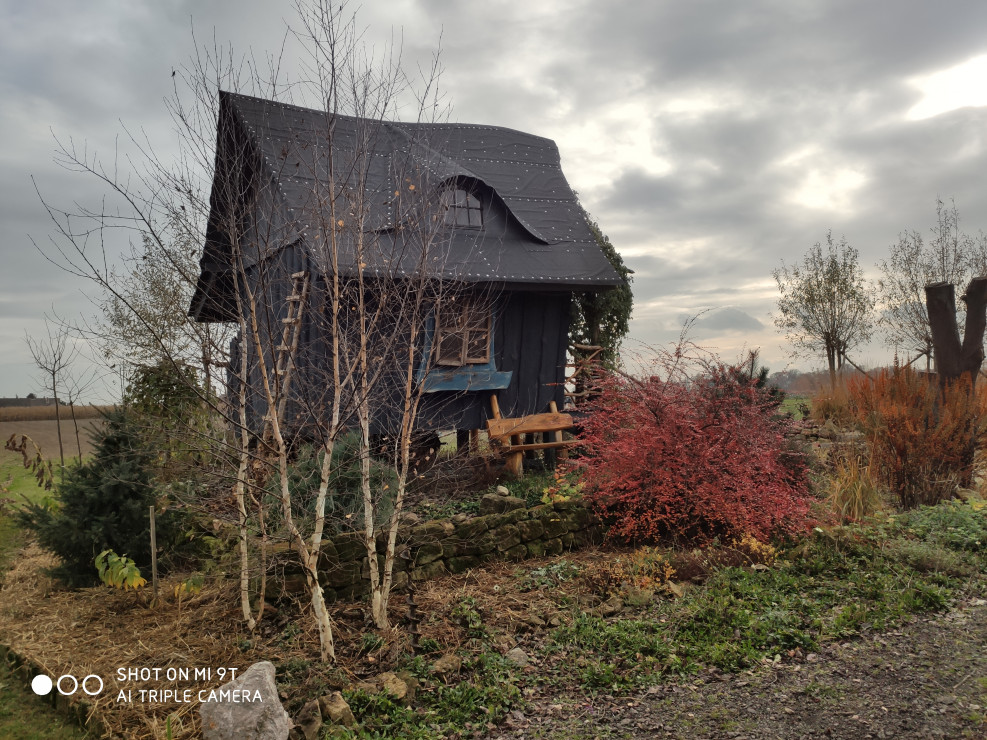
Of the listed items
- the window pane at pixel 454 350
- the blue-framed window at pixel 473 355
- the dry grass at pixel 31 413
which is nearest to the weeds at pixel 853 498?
the blue-framed window at pixel 473 355

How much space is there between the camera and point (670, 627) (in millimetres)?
5477

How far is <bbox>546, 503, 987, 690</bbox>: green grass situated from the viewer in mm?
5035

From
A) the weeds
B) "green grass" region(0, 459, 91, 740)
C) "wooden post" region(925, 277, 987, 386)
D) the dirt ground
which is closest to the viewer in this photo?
the dirt ground

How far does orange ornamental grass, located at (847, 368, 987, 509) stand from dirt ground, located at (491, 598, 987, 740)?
4.55 meters

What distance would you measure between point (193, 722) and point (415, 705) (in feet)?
4.64

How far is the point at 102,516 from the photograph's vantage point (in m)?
6.33

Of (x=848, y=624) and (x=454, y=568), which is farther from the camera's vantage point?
(x=454, y=568)

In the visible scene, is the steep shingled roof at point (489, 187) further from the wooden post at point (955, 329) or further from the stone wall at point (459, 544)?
the wooden post at point (955, 329)

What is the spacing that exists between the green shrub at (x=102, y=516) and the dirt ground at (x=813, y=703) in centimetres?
416

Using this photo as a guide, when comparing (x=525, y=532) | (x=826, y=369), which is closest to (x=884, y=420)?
(x=525, y=532)

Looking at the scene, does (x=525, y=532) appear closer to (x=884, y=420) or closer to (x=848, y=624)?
(x=848, y=624)

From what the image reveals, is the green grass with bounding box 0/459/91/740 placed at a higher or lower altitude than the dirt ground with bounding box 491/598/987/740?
higher

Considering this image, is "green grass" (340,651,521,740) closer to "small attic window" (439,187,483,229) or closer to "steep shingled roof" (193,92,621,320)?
"steep shingled roof" (193,92,621,320)

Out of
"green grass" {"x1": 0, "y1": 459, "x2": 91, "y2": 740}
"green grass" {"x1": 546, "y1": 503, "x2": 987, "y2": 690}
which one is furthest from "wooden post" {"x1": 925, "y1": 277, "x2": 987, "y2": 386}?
"green grass" {"x1": 0, "y1": 459, "x2": 91, "y2": 740}
